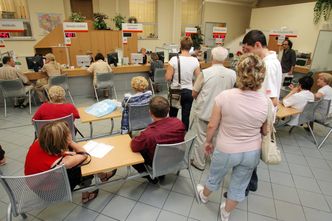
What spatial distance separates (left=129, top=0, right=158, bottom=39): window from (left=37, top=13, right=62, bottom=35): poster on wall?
8.91 feet

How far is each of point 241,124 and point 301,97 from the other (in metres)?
2.29

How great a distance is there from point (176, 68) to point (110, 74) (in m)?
2.50

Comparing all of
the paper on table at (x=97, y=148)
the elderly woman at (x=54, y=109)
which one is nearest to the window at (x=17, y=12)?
the elderly woman at (x=54, y=109)

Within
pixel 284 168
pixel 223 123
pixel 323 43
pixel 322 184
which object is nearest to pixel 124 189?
pixel 223 123

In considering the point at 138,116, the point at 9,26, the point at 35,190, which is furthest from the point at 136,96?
the point at 9,26

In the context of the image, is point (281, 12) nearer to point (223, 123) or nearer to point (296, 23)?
point (296, 23)

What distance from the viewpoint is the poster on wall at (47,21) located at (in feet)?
23.7

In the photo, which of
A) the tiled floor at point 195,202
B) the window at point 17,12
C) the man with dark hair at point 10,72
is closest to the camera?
the tiled floor at point 195,202

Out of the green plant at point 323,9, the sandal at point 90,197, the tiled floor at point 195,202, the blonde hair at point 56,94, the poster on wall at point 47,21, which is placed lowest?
the tiled floor at point 195,202

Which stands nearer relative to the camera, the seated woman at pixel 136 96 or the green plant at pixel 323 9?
the seated woman at pixel 136 96

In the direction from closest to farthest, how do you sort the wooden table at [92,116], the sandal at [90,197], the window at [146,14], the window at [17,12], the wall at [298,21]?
the sandal at [90,197]
the wooden table at [92,116]
the wall at [298,21]
the window at [17,12]
the window at [146,14]

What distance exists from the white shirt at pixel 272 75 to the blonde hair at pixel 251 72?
529mm

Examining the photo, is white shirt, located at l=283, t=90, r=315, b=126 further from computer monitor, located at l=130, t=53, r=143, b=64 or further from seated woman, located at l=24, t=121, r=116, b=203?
computer monitor, located at l=130, t=53, r=143, b=64

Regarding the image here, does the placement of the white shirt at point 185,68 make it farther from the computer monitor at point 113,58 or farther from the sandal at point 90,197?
the computer monitor at point 113,58
